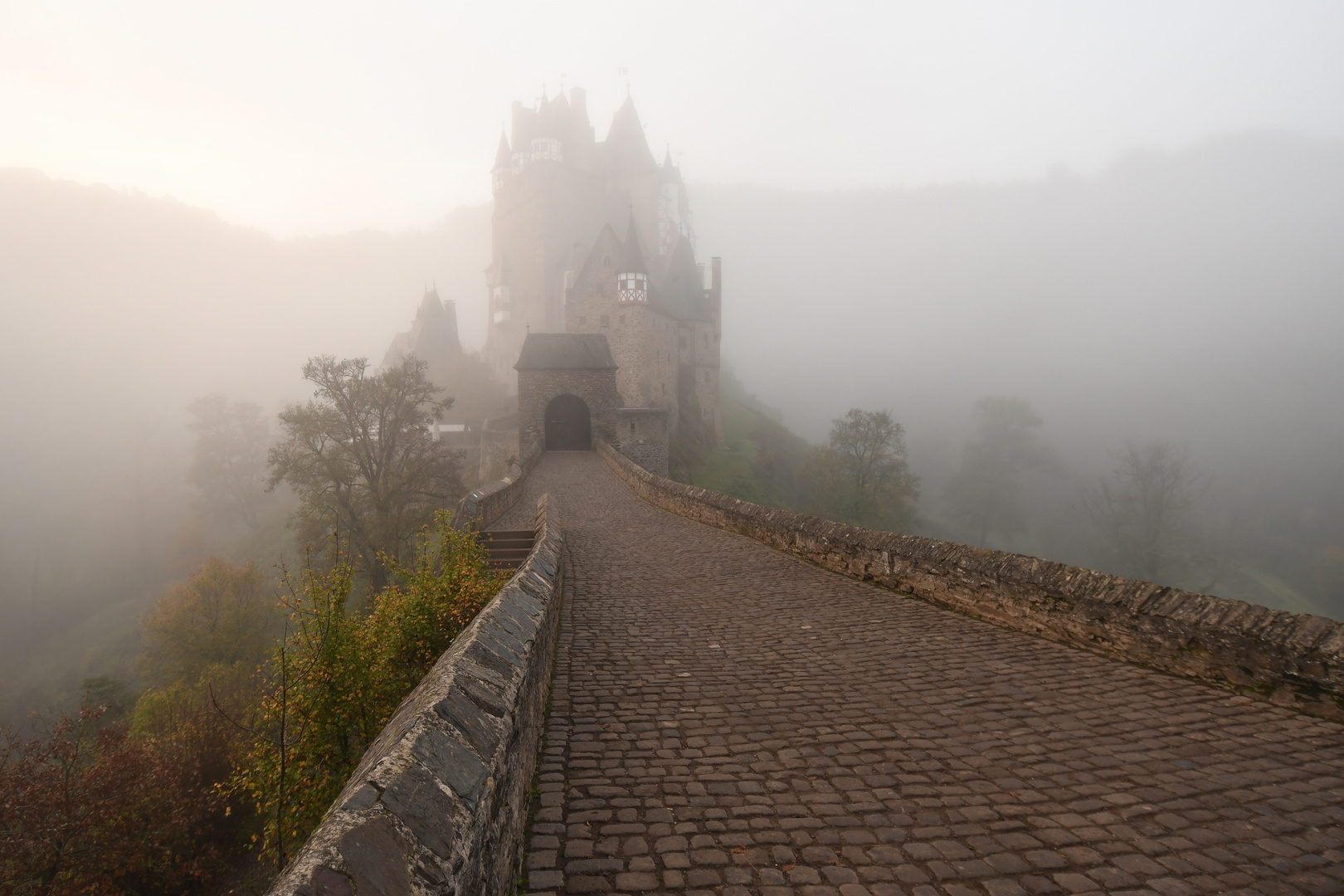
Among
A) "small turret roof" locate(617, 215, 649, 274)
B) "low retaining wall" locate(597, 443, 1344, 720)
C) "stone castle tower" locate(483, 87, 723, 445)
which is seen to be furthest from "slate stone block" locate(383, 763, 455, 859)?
"small turret roof" locate(617, 215, 649, 274)

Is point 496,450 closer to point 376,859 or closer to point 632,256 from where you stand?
point 632,256

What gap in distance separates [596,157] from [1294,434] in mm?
81336

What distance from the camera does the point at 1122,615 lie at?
16.4 feet

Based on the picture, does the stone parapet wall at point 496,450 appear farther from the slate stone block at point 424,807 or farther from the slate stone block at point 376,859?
the slate stone block at point 376,859

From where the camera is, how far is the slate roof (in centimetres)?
2895

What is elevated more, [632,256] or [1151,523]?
[632,256]

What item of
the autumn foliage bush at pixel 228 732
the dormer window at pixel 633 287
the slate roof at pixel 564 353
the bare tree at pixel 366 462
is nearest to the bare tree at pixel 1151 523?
the slate roof at pixel 564 353

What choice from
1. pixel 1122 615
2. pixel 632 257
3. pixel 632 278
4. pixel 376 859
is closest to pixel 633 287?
pixel 632 278

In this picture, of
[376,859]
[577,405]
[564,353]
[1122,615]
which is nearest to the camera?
[376,859]

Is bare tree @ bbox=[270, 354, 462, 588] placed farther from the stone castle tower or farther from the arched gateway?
the stone castle tower

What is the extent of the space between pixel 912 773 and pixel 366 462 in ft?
82.6

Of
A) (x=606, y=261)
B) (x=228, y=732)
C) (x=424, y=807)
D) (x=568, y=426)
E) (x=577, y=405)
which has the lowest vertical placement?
(x=228, y=732)

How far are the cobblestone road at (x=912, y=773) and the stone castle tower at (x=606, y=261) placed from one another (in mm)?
37498

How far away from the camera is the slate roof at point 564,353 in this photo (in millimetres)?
28953
